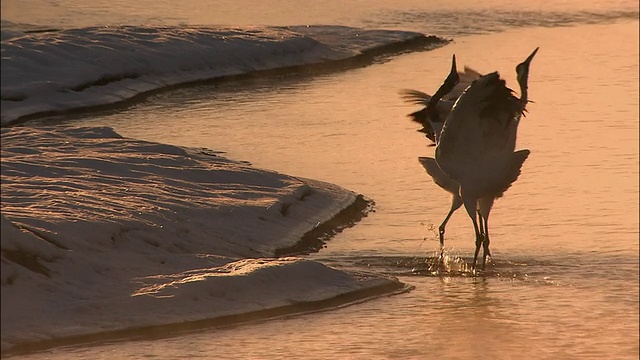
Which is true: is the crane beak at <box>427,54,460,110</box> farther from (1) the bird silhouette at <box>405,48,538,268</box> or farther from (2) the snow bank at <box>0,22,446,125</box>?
(2) the snow bank at <box>0,22,446,125</box>

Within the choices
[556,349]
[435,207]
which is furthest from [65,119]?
[556,349]

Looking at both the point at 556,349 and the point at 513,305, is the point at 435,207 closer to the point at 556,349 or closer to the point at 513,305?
the point at 513,305

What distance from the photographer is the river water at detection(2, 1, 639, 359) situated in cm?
712

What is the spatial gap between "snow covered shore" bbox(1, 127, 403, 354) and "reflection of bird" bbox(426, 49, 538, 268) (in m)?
0.85

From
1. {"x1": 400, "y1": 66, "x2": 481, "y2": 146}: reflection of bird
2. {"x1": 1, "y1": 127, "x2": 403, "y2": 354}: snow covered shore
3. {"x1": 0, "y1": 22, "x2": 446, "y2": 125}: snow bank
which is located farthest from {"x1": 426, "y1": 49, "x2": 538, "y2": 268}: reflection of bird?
{"x1": 0, "y1": 22, "x2": 446, "y2": 125}: snow bank

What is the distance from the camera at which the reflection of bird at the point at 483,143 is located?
8719 millimetres

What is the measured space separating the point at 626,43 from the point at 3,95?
26.2 ft

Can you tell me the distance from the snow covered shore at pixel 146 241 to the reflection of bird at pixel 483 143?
2.80 ft

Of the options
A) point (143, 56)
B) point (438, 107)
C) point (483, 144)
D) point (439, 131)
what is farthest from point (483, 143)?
point (143, 56)

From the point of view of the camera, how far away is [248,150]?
12.8 metres

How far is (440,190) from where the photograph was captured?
36.2 ft

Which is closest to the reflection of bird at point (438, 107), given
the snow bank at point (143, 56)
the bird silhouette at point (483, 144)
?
the bird silhouette at point (483, 144)

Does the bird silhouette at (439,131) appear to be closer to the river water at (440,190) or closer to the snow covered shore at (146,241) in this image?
the river water at (440,190)

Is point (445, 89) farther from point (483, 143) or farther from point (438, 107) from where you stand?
point (483, 143)
